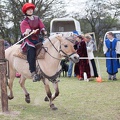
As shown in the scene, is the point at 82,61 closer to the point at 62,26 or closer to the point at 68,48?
the point at 68,48

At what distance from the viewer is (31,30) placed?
6.59 meters

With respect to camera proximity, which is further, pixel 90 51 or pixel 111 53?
pixel 111 53

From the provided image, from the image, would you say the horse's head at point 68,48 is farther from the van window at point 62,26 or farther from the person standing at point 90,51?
the van window at point 62,26

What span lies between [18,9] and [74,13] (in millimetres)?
6781

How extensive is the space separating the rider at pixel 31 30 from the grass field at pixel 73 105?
0.78 m

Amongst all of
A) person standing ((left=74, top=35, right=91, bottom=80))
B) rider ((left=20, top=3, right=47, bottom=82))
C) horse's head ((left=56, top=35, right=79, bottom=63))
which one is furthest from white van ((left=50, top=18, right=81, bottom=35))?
horse's head ((left=56, top=35, right=79, bottom=63))

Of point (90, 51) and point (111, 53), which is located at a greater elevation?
point (90, 51)

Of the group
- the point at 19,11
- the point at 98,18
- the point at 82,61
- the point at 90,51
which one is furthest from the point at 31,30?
the point at 98,18

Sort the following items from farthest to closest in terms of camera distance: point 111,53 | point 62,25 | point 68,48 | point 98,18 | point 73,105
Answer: point 98,18 → point 62,25 → point 111,53 → point 73,105 → point 68,48

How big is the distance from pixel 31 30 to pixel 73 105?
194cm

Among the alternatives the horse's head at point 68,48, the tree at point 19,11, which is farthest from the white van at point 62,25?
the horse's head at point 68,48

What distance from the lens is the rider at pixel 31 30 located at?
21.4 ft

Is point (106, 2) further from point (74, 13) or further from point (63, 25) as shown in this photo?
point (63, 25)

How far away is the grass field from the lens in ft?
19.6
